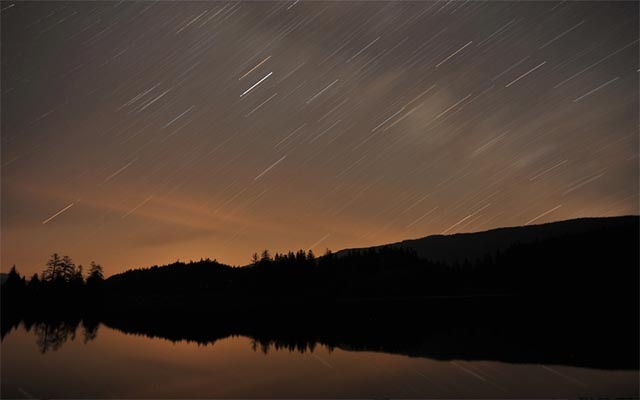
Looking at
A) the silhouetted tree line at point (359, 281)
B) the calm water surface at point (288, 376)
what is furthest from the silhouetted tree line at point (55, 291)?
the calm water surface at point (288, 376)


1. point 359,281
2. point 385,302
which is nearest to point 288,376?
point 385,302

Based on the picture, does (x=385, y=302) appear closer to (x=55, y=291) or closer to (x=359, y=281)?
(x=359, y=281)

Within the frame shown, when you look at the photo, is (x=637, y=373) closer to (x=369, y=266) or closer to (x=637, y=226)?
(x=637, y=226)

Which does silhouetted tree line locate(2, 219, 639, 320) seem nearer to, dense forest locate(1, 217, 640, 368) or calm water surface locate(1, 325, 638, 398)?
dense forest locate(1, 217, 640, 368)

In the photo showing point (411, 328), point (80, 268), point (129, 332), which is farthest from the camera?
point (80, 268)

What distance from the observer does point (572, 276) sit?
11712 cm

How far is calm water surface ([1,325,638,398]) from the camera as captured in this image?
1723 centimetres

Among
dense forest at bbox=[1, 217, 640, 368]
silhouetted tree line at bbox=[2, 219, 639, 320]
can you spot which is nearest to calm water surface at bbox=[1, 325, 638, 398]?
dense forest at bbox=[1, 217, 640, 368]

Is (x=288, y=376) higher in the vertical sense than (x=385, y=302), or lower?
lower

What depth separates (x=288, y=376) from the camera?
20750mm

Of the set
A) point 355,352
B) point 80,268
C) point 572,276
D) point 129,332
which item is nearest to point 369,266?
point 572,276

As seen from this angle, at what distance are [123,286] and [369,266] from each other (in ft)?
293

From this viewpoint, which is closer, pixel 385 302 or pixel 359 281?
pixel 385 302

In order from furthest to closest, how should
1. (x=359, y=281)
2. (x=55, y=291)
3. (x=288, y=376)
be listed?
(x=359, y=281) → (x=55, y=291) → (x=288, y=376)
